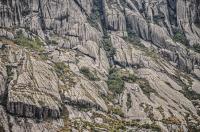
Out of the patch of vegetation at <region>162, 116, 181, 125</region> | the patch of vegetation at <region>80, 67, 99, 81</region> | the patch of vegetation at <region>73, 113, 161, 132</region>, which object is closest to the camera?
the patch of vegetation at <region>73, 113, 161, 132</region>

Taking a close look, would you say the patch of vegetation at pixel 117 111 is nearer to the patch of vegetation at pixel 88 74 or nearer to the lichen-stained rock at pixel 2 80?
the patch of vegetation at pixel 88 74

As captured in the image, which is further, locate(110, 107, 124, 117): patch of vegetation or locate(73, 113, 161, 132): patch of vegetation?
locate(110, 107, 124, 117): patch of vegetation

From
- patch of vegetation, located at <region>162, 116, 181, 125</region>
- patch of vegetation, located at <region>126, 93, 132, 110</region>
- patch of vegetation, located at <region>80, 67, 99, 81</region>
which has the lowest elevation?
patch of vegetation, located at <region>162, 116, 181, 125</region>

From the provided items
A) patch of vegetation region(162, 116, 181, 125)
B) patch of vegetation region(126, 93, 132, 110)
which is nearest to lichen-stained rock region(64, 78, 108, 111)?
patch of vegetation region(126, 93, 132, 110)

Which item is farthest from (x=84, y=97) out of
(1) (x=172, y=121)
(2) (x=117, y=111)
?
(1) (x=172, y=121)

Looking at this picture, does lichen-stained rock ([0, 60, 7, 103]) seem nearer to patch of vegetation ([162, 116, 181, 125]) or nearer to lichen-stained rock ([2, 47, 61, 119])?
lichen-stained rock ([2, 47, 61, 119])

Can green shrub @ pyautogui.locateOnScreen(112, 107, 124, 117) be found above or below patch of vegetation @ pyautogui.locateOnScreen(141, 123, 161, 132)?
above

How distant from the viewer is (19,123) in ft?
497

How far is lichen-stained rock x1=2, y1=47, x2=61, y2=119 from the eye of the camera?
156000 millimetres

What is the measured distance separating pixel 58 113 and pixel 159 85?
53480 mm

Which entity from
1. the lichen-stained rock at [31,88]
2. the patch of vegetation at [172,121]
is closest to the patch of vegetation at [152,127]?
the patch of vegetation at [172,121]

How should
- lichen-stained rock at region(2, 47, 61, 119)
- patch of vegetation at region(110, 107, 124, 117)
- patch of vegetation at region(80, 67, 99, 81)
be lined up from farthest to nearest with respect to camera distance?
patch of vegetation at region(80, 67, 99, 81) < patch of vegetation at region(110, 107, 124, 117) < lichen-stained rock at region(2, 47, 61, 119)

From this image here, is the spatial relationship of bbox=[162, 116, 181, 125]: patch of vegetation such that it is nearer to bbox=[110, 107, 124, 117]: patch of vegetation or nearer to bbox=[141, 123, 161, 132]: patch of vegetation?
bbox=[141, 123, 161, 132]: patch of vegetation

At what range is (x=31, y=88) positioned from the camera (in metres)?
164
